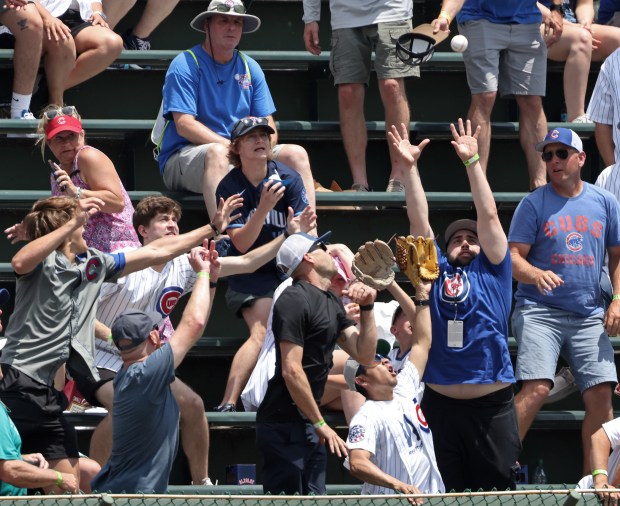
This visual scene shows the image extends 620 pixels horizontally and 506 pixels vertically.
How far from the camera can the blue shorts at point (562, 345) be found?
7.14 metres

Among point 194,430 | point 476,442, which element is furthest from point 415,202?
point 194,430

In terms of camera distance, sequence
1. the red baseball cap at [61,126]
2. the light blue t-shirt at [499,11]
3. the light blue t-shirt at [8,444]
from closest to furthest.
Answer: the light blue t-shirt at [8,444] → the red baseball cap at [61,126] → the light blue t-shirt at [499,11]

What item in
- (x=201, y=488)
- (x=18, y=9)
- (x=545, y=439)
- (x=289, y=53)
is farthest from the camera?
(x=289, y=53)

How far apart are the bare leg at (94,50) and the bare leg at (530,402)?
128 inches

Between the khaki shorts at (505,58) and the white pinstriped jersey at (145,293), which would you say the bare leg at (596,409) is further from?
the khaki shorts at (505,58)

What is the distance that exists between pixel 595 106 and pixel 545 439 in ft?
6.58

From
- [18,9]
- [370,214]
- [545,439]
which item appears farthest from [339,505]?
[18,9]

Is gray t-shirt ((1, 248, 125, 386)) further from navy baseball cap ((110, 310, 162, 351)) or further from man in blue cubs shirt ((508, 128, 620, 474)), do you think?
man in blue cubs shirt ((508, 128, 620, 474))

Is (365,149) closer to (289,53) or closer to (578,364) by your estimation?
(289,53)

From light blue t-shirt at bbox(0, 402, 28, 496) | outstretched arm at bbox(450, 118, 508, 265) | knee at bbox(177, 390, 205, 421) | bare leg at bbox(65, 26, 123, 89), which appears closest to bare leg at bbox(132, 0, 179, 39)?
bare leg at bbox(65, 26, 123, 89)

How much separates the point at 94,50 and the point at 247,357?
2433mm

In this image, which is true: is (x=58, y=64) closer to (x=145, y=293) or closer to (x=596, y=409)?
(x=145, y=293)

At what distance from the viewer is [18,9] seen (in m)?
8.33

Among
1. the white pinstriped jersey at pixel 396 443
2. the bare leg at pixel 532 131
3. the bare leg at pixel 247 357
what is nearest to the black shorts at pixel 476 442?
the white pinstriped jersey at pixel 396 443
